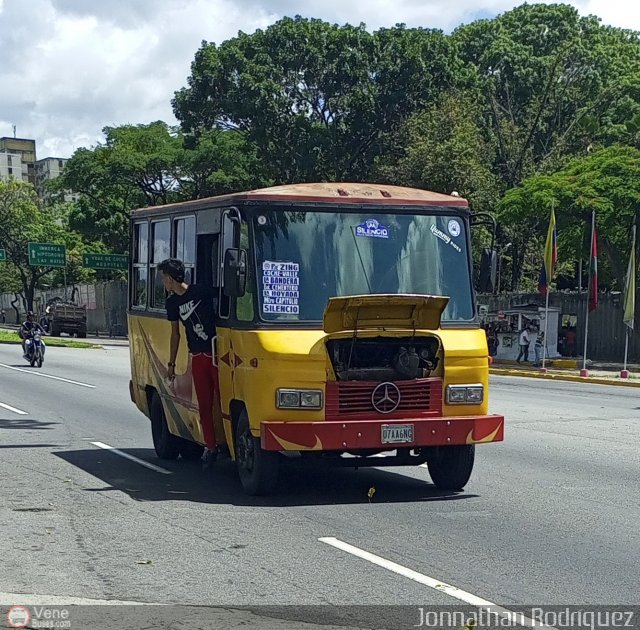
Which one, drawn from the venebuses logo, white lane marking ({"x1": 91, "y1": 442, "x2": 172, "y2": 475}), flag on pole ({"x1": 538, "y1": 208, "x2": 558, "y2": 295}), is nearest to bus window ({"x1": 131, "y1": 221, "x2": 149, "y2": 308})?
white lane marking ({"x1": 91, "y1": 442, "x2": 172, "y2": 475})

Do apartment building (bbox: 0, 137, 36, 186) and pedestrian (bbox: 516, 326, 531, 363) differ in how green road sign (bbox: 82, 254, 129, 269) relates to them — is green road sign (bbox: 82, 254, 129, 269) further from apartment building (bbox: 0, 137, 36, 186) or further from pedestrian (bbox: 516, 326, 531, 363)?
apartment building (bbox: 0, 137, 36, 186)

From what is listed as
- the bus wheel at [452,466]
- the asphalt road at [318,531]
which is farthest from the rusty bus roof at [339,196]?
the asphalt road at [318,531]

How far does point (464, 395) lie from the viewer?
9.94 meters

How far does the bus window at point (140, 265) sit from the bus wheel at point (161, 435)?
3.93ft

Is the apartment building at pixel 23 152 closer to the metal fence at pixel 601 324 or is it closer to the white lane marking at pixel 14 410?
the metal fence at pixel 601 324

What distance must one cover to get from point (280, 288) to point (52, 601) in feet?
13.3

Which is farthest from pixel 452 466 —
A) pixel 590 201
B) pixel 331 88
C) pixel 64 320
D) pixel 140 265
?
pixel 64 320

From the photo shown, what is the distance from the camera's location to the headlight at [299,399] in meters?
9.38

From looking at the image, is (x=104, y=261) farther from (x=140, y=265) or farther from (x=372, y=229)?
(x=372, y=229)

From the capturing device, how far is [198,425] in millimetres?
10836

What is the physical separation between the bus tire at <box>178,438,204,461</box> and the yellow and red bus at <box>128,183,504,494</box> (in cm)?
187

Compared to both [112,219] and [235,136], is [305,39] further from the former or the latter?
[112,219]

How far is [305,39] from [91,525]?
146 ft

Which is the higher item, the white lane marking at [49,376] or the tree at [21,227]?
the tree at [21,227]
